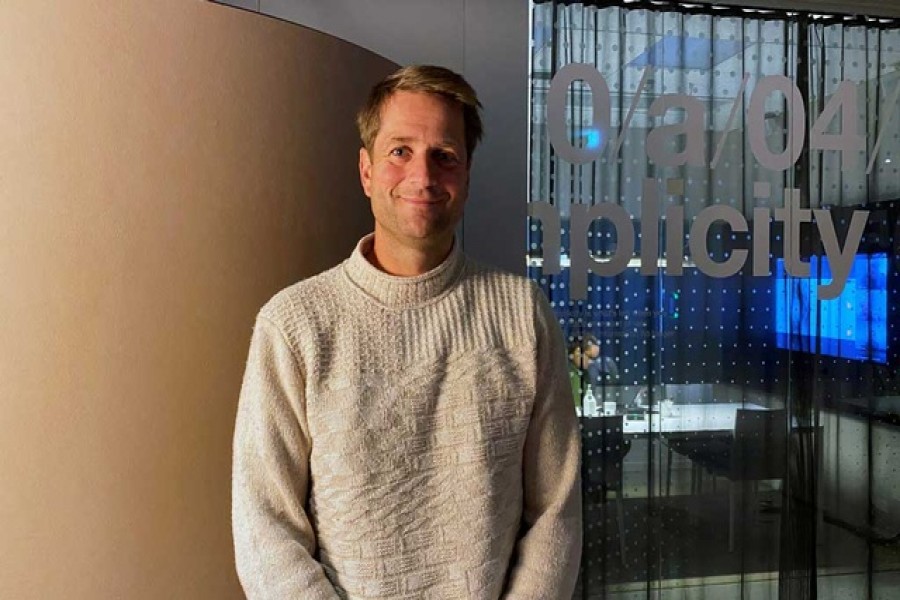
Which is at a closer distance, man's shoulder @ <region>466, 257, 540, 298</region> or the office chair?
man's shoulder @ <region>466, 257, 540, 298</region>

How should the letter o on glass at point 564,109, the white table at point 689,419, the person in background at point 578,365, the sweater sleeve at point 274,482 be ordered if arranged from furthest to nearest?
the white table at point 689,419 < the person in background at point 578,365 < the letter o on glass at point 564,109 < the sweater sleeve at point 274,482

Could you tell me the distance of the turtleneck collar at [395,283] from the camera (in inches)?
47.0

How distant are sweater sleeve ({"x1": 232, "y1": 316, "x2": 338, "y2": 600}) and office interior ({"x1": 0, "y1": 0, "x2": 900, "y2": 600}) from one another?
304 millimetres

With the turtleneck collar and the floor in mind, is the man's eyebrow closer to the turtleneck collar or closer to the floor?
the turtleneck collar

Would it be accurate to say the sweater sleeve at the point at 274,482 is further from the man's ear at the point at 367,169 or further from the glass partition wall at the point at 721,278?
the glass partition wall at the point at 721,278

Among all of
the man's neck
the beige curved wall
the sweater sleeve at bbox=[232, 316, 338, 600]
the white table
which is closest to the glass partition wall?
the white table

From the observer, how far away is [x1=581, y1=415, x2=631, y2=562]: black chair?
3.08m

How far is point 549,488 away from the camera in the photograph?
1.24 meters

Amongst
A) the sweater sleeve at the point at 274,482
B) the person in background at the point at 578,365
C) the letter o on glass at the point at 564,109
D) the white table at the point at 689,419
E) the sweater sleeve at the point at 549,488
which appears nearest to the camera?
the sweater sleeve at the point at 274,482

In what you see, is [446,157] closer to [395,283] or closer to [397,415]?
[395,283]

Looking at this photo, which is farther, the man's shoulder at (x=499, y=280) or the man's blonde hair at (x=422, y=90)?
the man's shoulder at (x=499, y=280)

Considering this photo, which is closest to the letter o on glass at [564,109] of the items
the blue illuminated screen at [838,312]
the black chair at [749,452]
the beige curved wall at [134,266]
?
the blue illuminated screen at [838,312]

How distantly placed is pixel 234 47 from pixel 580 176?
5.85 ft

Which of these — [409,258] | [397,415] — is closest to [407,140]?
[409,258]
